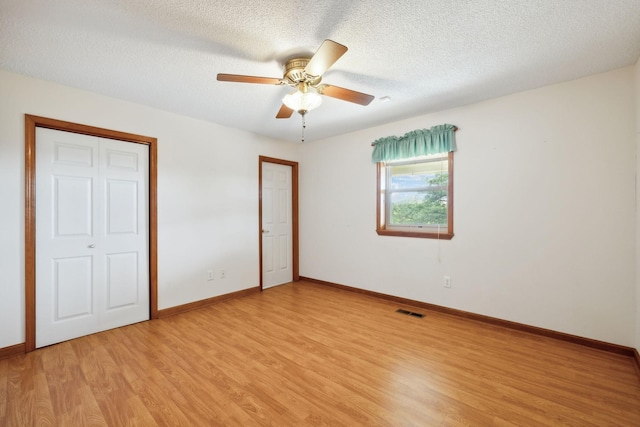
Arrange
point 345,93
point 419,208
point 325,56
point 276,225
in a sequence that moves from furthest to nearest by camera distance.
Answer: point 276,225, point 419,208, point 345,93, point 325,56

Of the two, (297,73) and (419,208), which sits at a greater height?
(297,73)

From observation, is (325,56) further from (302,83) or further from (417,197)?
(417,197)

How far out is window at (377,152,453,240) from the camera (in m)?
3.34

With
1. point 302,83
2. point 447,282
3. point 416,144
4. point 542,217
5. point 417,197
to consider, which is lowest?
point 447,282

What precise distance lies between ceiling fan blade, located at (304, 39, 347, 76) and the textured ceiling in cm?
23

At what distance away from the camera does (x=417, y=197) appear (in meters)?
3.60

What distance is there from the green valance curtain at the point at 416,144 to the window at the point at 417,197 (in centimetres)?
13

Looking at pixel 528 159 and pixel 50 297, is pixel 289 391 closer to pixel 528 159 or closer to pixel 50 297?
pixel 50 297

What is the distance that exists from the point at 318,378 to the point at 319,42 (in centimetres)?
237

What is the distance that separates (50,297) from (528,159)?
4.69m

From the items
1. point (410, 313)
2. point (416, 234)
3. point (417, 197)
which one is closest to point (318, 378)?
point (410, 313)

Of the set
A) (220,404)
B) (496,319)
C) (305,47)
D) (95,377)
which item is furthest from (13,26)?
(496,319)

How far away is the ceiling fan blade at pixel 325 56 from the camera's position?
1562 mm

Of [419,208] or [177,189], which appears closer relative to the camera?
[177,189]
